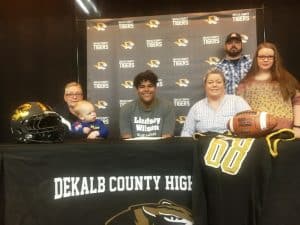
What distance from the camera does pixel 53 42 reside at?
17.2 ft

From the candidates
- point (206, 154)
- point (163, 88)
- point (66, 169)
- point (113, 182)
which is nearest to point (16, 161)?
point (66, 169)

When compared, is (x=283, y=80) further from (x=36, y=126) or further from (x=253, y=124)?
(x=36, y=126)

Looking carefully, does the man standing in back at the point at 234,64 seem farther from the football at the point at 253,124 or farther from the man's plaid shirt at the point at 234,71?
the football at the point at 253,124

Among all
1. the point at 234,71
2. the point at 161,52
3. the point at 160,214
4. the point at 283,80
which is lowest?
the point at 160,214

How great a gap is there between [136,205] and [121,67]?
3196mm

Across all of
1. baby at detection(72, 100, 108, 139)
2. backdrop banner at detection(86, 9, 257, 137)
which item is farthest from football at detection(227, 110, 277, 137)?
backdrop banner at detection(86, 9, 257, 137)

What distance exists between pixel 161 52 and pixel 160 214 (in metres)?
3.17

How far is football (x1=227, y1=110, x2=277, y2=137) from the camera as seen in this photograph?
6.73 feet

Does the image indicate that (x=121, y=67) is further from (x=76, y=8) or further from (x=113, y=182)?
(x=113, y=182)

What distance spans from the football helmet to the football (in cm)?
93

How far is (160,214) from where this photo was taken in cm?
206

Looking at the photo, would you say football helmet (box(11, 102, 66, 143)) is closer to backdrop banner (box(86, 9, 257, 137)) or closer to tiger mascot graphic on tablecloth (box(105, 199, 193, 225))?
tiger mascot graphic on tablecloth (box(105, 199, 193, 225))

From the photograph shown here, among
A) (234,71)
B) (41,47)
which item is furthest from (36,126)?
(41,47)

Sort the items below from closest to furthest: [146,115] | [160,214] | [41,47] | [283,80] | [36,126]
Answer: [160,214] → [36,126] → [283,80] → [146,115] → [41,47]
